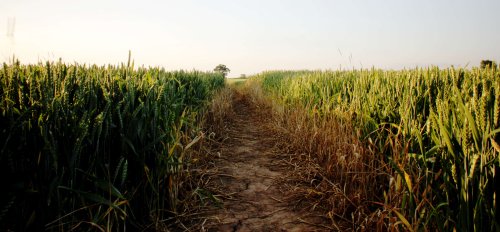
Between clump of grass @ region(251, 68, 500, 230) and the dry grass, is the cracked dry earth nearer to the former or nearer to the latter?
the dry grass

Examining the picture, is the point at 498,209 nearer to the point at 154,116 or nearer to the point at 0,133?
the point at 154,116

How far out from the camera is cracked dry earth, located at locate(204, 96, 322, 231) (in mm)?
2137

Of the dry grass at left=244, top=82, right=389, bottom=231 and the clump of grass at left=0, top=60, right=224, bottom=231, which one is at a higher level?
the clump of grass at left=0, top=60, right=224, bottom=231

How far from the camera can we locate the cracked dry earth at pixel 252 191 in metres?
2.14

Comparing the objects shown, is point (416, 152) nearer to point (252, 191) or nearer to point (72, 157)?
point (252, 191)

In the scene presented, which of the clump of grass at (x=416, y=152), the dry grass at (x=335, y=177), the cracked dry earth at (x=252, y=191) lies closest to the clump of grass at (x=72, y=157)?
the cracked dry earth at (x=252, y=191)

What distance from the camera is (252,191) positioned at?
2758 mm

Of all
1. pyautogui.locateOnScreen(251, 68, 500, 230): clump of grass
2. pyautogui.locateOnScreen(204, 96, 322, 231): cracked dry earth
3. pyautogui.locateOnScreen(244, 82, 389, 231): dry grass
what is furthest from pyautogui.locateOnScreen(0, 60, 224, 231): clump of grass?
pyautogui.locateOnScreen(251, 68, 500, 230): clump of grass

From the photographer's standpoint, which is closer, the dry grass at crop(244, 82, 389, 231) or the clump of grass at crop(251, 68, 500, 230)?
the clump of grass at crop(251, 68, 500, 230)

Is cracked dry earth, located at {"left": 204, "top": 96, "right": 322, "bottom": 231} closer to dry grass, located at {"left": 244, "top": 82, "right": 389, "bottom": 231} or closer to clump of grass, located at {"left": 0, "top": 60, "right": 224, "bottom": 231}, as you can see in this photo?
dry grass, located at {"left": 244, "top": 82, "right": 389, "bottom": 231}

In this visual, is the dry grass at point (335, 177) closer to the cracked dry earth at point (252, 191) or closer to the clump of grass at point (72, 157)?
the cracked dry earth at point (252, 191)

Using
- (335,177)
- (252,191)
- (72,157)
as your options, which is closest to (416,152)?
(335,177)

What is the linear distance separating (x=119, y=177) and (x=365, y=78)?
294 cm

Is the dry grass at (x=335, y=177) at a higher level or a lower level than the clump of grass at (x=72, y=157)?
lower
